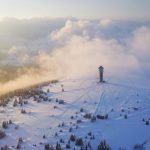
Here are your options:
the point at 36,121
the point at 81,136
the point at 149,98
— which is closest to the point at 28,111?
the point at 36,121

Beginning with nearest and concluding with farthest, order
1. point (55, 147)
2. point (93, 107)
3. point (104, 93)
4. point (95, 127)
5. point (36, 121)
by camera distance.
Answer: point (55, 147)
point (95, 127)
point (36, 121)
point (93, 107)
point (104, 93)

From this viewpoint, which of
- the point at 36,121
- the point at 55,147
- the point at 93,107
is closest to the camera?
the point at 55,147

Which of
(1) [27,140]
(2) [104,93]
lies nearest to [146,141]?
(1) [27,140]

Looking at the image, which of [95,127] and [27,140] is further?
[95,127]

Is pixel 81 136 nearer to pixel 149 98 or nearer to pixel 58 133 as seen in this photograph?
pixel 58 133

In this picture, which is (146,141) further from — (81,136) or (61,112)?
(61,112)

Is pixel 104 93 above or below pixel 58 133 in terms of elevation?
above
